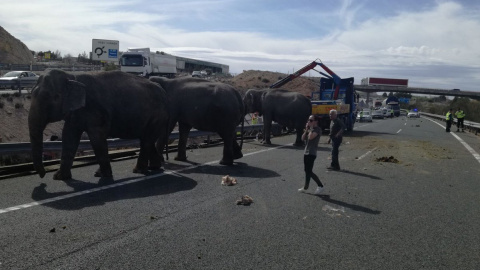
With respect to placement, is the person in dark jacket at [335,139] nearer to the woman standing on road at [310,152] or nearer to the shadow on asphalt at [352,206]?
the woman standing on road at [310,152]

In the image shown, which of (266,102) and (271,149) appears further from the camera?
(266,102)

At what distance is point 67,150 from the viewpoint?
9523mm

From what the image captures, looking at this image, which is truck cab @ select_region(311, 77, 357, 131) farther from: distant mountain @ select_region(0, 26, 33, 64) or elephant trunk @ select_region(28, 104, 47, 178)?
distant mountain @ select_region(0, 26, 33, 64)

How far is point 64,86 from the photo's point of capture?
933 cm

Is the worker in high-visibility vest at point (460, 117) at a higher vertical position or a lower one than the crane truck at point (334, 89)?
lower

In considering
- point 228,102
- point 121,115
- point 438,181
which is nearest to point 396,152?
point 438,181

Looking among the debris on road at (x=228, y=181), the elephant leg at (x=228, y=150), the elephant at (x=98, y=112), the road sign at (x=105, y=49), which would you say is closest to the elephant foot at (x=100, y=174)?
the elephant at (x=98, y=112)

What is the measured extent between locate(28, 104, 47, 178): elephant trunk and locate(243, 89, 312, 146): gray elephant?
1205 cm

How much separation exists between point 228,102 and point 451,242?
7454 mm

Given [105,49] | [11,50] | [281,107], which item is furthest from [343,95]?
[11,50]

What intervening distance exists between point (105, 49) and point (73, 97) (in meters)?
40.3

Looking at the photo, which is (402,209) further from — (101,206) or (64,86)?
(64,86)

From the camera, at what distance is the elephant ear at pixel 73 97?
9.25 m

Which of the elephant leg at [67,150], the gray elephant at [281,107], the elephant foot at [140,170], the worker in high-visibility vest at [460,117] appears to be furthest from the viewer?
the worker in high-visibility vest at [460,117]
